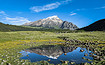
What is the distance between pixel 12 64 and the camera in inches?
635

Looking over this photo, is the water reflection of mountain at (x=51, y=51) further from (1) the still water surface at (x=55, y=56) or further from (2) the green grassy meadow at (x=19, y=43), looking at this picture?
(2) the green grassy meadow at (x=19, y=43)

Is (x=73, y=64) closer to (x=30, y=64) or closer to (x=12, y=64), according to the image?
(x=30, y=64)

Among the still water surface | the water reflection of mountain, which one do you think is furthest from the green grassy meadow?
the water reflection of mountain

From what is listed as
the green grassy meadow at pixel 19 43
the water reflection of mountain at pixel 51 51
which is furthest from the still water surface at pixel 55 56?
the green grassy meadow at pixel 19 43

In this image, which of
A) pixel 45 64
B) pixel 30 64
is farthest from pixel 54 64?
pixel 30 64

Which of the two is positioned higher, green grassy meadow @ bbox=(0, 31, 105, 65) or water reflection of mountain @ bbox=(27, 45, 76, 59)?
green grassy meadow @ bbox=(0, 31, 105, 65)

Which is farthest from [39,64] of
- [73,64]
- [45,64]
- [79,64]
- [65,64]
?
[79,64]

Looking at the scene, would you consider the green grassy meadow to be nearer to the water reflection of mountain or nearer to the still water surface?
the still water surface

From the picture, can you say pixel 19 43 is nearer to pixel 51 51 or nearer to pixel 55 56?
pixel 51 51

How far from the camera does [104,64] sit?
52.5 feet

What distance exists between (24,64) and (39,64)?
2.53 metres

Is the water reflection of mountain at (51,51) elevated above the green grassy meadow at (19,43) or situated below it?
below

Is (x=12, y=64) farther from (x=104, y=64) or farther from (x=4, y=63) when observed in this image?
(x=104, y=64)

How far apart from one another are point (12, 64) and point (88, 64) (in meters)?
12.8
